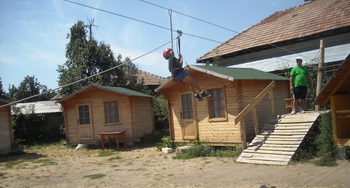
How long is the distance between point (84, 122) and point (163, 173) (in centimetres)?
991

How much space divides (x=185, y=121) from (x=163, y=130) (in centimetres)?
574

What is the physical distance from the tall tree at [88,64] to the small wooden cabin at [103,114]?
4706 millimetres

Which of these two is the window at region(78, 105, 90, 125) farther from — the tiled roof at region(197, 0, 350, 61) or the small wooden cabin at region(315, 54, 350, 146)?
the small wooden cabin at region(315, 54, 350, 146)

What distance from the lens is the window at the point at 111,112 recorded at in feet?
55.6

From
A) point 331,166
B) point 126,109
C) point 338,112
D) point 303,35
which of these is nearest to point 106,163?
point 126,109

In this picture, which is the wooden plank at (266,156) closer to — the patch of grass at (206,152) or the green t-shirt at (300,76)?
the patch of grass at (206,152)

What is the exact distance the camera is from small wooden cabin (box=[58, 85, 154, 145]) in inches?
655

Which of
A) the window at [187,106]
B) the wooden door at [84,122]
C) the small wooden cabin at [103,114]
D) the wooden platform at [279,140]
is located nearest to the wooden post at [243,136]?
the wooden platform at [279,140]

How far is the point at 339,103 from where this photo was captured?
20.6ft

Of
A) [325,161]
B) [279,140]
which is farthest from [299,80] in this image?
[325,161]

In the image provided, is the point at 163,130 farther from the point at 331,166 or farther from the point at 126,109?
the point at 331,166

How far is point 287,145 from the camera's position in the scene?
940cm

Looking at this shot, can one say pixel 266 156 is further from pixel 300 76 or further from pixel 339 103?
pixel 339 103

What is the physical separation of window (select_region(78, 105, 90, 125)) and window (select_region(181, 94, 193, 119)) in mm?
6651
